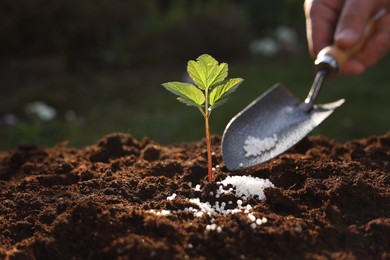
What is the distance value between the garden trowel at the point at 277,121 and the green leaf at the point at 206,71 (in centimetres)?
33

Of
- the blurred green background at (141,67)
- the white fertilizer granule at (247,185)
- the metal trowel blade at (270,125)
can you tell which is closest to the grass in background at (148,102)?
the blurred green background at (141,67)

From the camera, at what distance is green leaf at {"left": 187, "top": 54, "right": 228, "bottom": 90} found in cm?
214

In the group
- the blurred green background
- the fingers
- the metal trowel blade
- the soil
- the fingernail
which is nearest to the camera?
the soil

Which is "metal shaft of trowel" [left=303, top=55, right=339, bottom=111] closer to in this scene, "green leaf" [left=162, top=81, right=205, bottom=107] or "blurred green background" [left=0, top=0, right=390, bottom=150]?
"green leaf" [left=162, top=81, right=205, bottom=107]

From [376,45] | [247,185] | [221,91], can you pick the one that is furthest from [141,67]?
[247,185]

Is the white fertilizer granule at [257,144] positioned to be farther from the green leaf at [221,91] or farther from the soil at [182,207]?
the green leaf at [221,91]

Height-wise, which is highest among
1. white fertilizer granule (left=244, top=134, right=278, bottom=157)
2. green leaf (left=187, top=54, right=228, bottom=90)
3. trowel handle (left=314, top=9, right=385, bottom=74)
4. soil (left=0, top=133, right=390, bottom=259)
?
trowel handle (left=314, top=9, right=385, bottom=74)

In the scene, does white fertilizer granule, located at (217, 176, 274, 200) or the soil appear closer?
the soil

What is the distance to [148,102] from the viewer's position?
5.52 metres

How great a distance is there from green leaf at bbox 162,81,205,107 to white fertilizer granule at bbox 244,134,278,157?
0.31 metres

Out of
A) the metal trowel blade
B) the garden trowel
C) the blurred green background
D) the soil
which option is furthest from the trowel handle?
the blurred green background

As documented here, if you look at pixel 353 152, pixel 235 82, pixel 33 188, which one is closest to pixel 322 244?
pixel 235 82

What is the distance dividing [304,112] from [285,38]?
190 inches

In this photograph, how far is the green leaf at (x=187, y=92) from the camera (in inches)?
86.0
